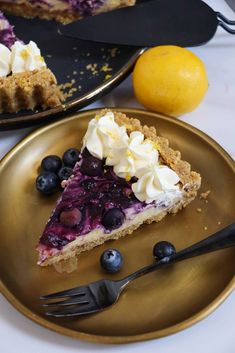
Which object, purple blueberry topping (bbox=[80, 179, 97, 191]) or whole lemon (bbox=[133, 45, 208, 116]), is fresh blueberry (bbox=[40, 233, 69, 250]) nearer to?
purple blueberry topping (bbox=[80, 179, 97, 191])

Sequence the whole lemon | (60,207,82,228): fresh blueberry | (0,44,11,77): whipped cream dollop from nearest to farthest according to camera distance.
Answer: (60,207,82,228): fresh blueberry, the whole lemon, (0,44,11,77): whipped cream dollop

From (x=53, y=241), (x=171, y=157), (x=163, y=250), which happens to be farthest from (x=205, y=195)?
(x=53, y=241)

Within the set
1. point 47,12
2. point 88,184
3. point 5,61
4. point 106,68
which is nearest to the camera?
point 88,184

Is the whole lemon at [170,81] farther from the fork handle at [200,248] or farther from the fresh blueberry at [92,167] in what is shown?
the fork handle at [200,248]

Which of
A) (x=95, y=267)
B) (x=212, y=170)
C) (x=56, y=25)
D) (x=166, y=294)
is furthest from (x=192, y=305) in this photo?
(x=56, y=25)

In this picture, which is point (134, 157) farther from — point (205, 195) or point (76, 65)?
point (76, 65)

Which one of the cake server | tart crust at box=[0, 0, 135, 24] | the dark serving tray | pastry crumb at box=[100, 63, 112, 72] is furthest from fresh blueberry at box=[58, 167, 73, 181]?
tart crust at box=[0, 0, 135, 24]

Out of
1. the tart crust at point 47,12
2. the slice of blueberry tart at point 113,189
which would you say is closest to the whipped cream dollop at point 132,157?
the slice of blueberry tart at point 113,189
